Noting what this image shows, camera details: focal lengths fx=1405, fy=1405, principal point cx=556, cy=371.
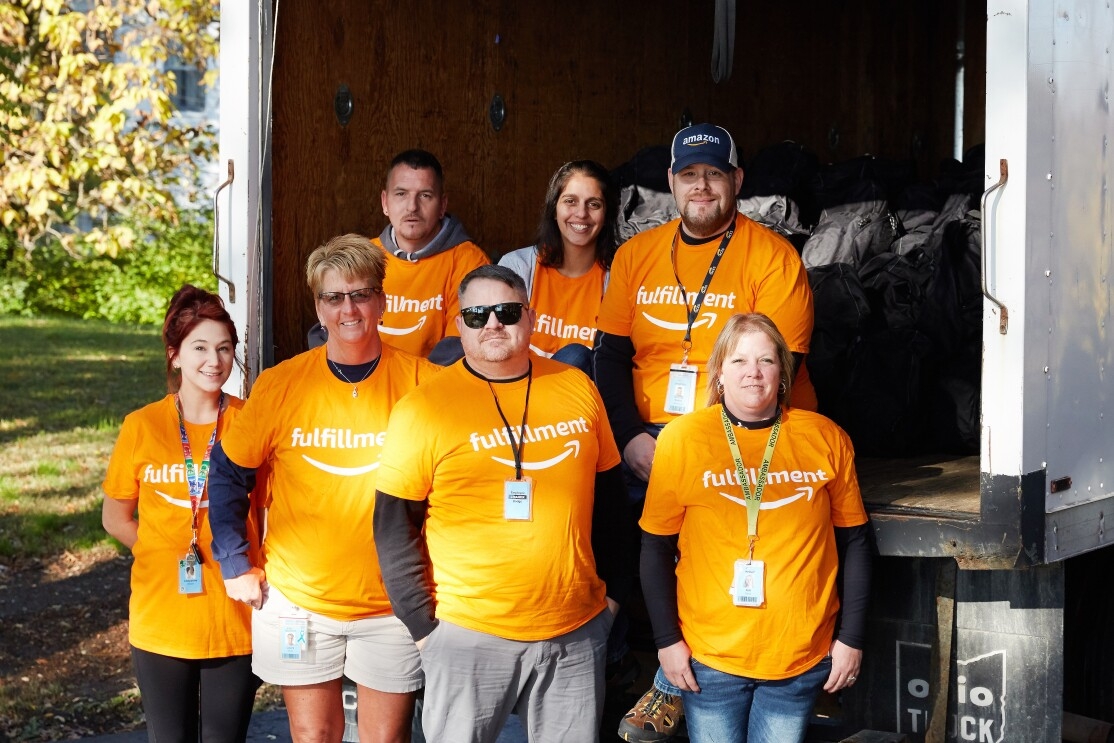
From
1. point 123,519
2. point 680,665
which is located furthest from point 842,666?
point 123,519

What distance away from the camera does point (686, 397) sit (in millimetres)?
3504

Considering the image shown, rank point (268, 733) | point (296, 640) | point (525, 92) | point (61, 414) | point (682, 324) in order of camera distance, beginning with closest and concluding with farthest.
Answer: point (296, 640) < point (682, 324) < point (525, 92) < point (268, 733) < point (61, 414)

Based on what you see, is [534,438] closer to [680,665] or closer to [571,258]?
[680,665]

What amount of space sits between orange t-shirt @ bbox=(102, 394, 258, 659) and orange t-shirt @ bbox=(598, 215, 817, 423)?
1.04m

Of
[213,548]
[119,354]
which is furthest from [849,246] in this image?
[119,354]

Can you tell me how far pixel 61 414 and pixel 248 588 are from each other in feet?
27.8

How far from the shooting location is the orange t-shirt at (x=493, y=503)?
3064mm

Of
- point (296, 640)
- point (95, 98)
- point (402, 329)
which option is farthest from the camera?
point (95, 98)

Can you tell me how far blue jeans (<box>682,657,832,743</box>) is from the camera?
3094 millimetres

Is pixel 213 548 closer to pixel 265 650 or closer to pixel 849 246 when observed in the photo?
pixel 265 650

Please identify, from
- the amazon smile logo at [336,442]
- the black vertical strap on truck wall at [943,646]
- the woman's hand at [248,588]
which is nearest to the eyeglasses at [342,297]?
the amazon smile logo at [336,442]

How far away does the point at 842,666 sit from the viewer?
10.2 ft

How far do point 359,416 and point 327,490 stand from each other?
189 mm

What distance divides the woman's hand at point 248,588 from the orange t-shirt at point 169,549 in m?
0.10
